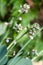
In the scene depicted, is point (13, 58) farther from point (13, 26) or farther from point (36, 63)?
point (36, 63)

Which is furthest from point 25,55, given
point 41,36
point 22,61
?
point 41,36

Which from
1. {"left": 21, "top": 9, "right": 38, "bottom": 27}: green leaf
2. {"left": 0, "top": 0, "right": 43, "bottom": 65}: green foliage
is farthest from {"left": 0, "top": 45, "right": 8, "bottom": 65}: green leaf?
{"left": 21, "top": 9, "right": 38, "bottom": 27}: green leaf

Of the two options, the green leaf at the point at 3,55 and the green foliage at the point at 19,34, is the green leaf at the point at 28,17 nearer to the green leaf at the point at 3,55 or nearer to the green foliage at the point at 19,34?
the green foliage at the point at 19,34

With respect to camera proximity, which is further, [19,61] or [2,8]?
[2,8]

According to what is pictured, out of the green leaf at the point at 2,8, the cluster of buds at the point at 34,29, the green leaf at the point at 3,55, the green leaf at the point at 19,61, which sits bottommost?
the green leaf at the point at 19,61

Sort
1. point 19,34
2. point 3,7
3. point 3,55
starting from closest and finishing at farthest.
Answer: point 3,55 → point 19,34 → point 3,7

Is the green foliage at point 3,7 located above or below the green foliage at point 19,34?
above

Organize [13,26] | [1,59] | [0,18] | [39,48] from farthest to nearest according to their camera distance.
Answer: [0,18], [39,48], [13,26], [1,59]

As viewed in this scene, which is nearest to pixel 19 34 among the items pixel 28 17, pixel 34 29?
pixel 34 29

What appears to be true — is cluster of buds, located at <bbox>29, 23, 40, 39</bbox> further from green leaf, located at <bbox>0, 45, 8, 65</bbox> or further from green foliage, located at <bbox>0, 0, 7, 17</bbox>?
green foliage, located at <bbox>0, 0, 7, 17</bbox>

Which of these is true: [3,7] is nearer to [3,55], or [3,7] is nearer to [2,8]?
[2,8]

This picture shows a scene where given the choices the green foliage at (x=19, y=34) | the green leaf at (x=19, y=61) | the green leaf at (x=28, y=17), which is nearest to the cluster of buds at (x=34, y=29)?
the green foliage at (x=19, y=34)
